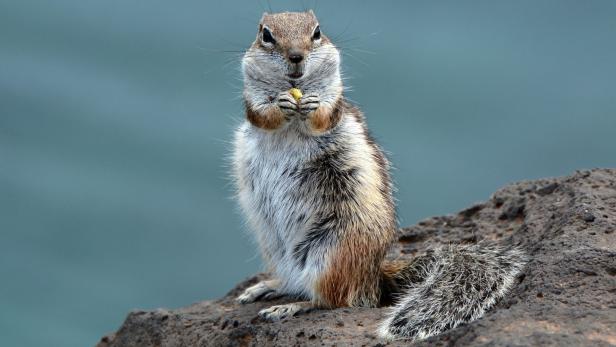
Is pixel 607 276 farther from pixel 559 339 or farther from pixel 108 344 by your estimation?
pixel 108 344

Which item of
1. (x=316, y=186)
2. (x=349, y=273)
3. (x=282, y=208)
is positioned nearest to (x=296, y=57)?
(x=316, y=186)

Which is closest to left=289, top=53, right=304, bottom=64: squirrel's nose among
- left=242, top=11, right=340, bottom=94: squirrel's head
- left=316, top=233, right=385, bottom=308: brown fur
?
left=242, top=11, right=340, bottom=94: squirrel's head

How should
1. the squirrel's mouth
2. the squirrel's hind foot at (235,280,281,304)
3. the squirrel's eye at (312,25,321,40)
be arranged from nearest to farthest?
the squirrel's mouth < the squirrel's eye at (312,25,321,40) < the squirrel's hind foot at (235,280,281,304)

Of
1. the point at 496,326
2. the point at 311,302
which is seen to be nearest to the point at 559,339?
the point at 496,326

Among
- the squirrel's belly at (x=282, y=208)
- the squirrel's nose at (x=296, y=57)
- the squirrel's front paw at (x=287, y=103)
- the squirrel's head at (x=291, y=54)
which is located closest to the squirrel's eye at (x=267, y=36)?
the squirrel's head at (x=291, y=54)

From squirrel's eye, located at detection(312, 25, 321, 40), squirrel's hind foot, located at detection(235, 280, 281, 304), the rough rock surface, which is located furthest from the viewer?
squirrel's hind foot, located at detection(235, 280, 281, 304)

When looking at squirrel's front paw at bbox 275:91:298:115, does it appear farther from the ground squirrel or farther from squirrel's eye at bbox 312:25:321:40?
squirrel's eye at bbox 312:25:321:40

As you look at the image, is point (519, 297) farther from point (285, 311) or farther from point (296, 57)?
point (296, 57)

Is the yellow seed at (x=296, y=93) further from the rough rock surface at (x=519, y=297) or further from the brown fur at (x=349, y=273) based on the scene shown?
the rough rock surface at (x=519, y=297)
